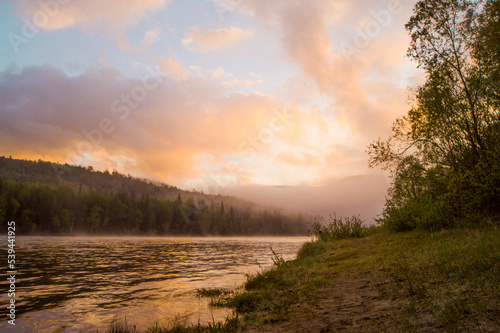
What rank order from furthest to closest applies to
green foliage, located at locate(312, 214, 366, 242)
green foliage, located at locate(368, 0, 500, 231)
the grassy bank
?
green foliage, located at locate(312, 214, 366, 242) → green foliage, located at locate(368, 0, 500, 231) → the grassy bank

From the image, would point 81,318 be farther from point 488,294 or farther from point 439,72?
point 439,72

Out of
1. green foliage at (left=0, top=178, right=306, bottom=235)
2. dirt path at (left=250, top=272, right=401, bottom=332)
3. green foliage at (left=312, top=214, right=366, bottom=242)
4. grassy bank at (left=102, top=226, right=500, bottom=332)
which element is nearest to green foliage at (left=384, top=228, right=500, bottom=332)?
grassy bank at (left=102, top=226, right=500, bottom=332)

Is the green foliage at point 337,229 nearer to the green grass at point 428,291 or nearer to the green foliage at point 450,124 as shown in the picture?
the green foliage at point 450,124

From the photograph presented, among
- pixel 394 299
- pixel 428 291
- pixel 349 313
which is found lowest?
pixel 349 313

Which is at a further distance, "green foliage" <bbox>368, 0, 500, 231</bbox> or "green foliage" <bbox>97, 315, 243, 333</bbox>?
"green foliage" <bbox>368, 0, 500, 231</bbox>

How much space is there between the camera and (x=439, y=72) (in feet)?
63.6

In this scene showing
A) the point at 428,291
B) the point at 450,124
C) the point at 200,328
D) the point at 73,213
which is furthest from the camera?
the point at 73,213

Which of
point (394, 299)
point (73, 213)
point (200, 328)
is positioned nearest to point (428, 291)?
point (394, 299)

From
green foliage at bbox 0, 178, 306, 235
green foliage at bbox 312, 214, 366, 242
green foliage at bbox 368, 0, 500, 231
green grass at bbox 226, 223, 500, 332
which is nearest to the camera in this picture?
green grass at bbox 226, 223, 500, 332

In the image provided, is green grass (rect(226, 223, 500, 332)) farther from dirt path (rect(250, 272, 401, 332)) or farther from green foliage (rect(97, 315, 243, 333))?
green foliage (rect(97, 315, 243, 333))

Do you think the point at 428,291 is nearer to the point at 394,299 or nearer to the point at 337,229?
the point at 394,299

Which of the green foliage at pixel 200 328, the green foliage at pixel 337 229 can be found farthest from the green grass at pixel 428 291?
the green foliage at pixel 337 229

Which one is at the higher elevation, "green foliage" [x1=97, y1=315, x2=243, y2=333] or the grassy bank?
the grassy bank

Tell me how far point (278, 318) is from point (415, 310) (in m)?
2.85
